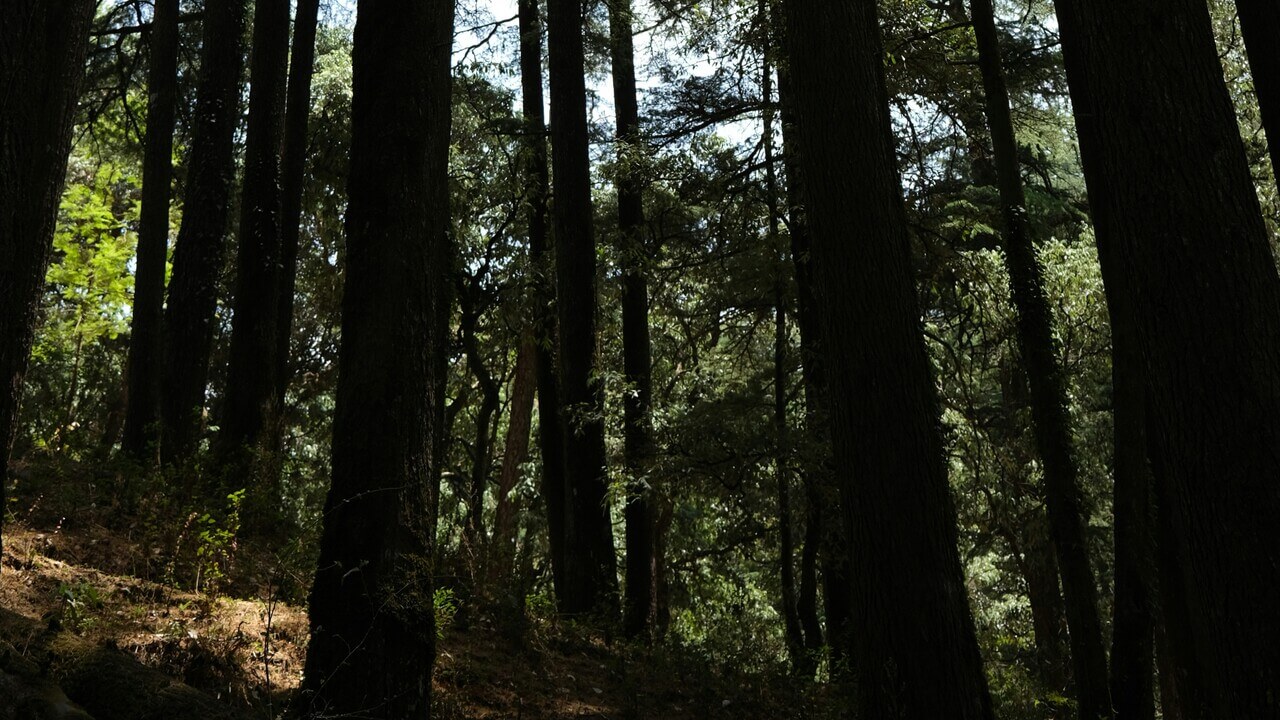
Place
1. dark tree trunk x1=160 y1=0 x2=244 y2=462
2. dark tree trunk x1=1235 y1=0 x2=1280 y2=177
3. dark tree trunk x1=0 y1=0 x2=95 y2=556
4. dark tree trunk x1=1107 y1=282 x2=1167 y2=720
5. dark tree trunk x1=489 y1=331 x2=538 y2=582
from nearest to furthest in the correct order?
dark tree trunk x1=0 y1=0 x2=95 y2=556 < dark tree trunk x1=1235 y1=0 x2=1280 y2=177 < dark tree trunk x1=1107 y1=282 x2=1167 y2=720 < dark tree trunk x1=160 y1=0 x2=244 y2=462 < dark tree trunk x1=489 y1=331 x2=538 y2=582

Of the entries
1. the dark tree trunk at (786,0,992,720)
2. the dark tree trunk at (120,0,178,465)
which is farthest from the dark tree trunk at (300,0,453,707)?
the dark tree trunk at (120,0,178,465)

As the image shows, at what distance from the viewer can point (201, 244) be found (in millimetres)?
9641

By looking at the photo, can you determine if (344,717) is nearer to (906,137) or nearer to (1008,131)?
(1008,131)

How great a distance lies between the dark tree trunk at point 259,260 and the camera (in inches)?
366

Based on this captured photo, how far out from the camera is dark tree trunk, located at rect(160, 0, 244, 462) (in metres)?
9.41

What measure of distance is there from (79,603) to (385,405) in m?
2.37

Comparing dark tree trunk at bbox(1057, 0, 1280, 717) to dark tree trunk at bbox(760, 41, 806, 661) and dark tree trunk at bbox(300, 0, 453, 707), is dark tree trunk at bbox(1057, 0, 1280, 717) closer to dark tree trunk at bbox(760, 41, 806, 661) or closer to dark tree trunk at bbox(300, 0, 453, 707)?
dark tree trunk at bbox(300, 0, 453, 707)

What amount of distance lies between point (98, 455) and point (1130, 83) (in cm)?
899

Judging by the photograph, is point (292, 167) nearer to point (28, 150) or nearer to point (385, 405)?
point (28, 150)

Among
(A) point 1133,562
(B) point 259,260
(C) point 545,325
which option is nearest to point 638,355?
(C) point 545,325

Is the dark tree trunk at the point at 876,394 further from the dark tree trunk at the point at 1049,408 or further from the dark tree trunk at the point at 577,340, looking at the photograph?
the dark tree trunk at the point at 577,340

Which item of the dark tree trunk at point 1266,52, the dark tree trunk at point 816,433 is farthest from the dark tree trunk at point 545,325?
the dark tree trunk at point 1266,52

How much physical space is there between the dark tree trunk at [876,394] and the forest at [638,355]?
0.9 inches

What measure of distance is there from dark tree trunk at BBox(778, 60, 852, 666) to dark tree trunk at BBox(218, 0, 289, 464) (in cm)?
579
